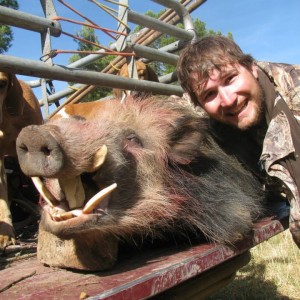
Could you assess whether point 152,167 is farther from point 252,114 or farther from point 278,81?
point 278,81

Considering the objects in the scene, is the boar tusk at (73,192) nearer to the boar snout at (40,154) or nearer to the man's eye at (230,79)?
the boar snout at (40,154)

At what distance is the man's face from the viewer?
8.32 feet

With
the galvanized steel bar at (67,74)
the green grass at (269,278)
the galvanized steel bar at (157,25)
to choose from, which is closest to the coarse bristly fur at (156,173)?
the galvanized steel bar at (67,74)

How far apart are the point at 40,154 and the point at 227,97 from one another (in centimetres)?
138

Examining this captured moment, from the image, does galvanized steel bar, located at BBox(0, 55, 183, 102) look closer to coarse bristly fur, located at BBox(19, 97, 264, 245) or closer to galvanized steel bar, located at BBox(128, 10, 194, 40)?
coarse bristly fur, located at BBox(19, 97, 264, 245)

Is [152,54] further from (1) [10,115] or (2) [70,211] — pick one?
(2) [70,211]

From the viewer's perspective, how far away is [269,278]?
416 cm

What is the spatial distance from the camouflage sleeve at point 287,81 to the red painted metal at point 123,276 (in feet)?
3.38

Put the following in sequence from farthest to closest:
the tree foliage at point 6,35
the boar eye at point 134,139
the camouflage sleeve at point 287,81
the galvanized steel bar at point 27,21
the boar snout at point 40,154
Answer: the tree foliage at point 6,35 → the camouflage sleeve at point 287,81 → the galvanized steel bar at point 27,21 → the boar eye at point 134,139 → the boar snout at point 40,154

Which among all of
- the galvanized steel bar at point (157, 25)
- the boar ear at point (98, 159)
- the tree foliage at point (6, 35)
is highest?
the tree foliage at point (6, 35)

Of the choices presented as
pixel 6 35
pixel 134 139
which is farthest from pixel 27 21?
pixel 6 35

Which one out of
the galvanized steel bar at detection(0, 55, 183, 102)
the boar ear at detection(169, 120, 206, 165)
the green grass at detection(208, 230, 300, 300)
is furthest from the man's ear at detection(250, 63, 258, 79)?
the green grass at detection(208, 230, 300, 300)

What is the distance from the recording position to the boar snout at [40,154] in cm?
144

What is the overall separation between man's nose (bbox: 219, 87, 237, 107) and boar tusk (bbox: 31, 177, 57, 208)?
1284 mm
